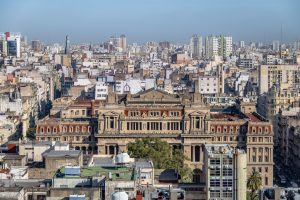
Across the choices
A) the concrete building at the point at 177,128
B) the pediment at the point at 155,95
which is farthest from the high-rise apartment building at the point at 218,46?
the concrete building at the point at 177,128

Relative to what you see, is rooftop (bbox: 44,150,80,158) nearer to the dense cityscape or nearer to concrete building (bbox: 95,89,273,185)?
the dense cityscape

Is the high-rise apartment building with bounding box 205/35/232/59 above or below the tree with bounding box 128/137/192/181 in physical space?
above

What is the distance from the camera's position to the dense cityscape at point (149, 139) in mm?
29844

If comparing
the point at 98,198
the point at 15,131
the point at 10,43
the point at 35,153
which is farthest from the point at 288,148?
the point at 10,43

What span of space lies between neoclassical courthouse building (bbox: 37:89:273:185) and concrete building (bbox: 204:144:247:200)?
1049 inches

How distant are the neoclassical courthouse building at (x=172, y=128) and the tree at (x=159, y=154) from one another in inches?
154

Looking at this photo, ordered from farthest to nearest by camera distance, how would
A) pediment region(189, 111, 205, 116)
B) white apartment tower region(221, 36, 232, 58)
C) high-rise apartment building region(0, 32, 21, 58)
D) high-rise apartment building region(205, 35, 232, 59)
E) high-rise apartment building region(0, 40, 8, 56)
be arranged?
white apartment tower region(221, 36, 232, 58) → high-rise apartment building region(205, 35, 232, 59) → high-rise apartment building region(0, 32, 21, 58) → high-rise apartment building region(0, 40, 8, 56) → pediment region(189, 111, 205, 116)

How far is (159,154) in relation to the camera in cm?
4741

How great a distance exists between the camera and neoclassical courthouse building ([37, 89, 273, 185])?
5738cm

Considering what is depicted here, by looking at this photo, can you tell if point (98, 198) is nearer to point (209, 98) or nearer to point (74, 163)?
point (74, 163)

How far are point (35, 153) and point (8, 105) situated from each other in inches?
1097

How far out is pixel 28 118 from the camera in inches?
2771

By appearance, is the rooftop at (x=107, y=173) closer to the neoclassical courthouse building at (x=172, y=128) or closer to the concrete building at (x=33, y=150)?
the concrete building at (x=33, y=150)

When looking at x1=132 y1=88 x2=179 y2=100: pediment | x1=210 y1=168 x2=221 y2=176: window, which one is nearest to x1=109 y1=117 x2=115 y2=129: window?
x1=132 y1=88 x2=179 y2=100: pediment
